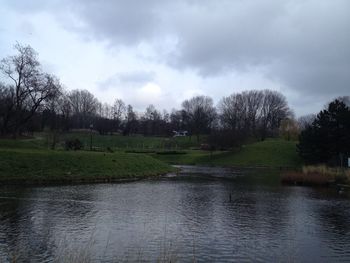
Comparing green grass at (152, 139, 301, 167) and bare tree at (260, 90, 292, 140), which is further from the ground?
bare tree at (260, 90, 292, 140)

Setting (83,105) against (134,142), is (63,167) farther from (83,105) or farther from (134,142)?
(83,105)

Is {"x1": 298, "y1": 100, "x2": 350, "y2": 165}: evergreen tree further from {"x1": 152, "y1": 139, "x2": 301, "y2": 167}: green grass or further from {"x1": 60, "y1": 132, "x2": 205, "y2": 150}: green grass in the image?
{"x1": 60, "y1": 132, "x2": 205, "y2": 150}: green grass

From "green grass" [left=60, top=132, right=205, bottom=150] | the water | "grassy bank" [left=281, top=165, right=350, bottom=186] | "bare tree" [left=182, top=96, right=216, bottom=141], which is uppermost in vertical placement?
"bare tree" [left=182, top=96, right=216, bottom=141]

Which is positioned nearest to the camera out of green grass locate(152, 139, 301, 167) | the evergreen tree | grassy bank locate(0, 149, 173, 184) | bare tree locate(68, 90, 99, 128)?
grassy bank locate(0, 149, 173, 184)

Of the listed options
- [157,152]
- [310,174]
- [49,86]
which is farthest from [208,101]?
[310,174]

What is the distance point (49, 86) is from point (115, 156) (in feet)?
61.3

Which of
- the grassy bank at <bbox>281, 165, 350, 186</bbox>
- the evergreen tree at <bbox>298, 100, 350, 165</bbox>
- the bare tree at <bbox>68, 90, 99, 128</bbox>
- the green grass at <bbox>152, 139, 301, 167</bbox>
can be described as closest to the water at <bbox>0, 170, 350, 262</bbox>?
the grassy bank at <bbox>281, 165, 350, 186</bbox>

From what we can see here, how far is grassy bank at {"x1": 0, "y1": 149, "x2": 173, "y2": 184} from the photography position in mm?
43188

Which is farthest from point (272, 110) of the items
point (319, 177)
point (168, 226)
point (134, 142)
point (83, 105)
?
point (168, 226)

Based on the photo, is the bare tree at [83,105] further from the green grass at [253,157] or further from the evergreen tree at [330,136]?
the evergreen tree at [330,136]

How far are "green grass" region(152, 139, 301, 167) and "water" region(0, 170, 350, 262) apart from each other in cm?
6024

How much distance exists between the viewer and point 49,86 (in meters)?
69.1

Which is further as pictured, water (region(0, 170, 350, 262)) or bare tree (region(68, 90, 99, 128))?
bare tree (region(68, 90, 99, 128))

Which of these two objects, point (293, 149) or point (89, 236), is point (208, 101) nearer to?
point (293, 149)
